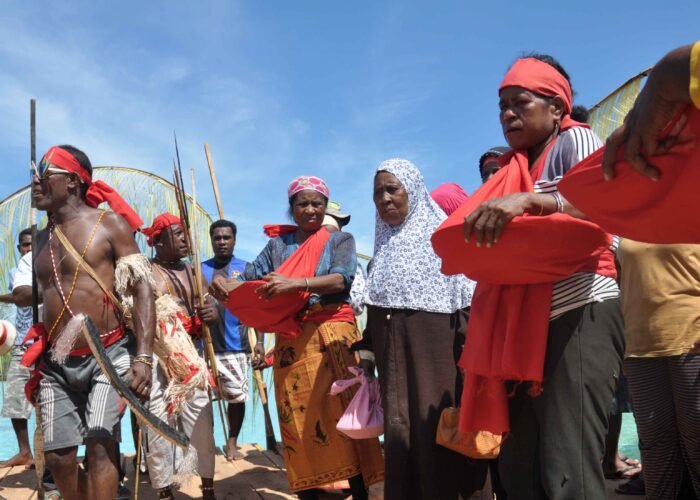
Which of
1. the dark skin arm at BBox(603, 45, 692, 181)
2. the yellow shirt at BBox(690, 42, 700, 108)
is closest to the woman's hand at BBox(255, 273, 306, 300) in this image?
the dark skin arm at BBox(603, 45, 692, 181)

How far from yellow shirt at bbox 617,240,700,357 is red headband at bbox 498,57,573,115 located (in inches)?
44.7

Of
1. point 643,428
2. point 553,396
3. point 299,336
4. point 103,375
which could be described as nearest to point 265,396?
point 299,336

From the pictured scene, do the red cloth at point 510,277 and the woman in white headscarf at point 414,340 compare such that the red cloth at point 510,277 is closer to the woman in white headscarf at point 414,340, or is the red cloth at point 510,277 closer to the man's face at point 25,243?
the woman in white headscarf at point 414,340

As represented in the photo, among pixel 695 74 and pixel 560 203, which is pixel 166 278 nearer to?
pixel 560 203

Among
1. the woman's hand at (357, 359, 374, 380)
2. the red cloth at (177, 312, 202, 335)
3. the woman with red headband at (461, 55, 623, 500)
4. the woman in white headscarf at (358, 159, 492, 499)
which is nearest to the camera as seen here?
the woman with red headband at (461, 55, 623, 500)

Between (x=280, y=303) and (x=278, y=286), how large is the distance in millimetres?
217

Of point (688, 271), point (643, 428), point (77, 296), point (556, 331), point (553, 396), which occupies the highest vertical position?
point (77, 296)

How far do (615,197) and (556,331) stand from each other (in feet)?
2.41

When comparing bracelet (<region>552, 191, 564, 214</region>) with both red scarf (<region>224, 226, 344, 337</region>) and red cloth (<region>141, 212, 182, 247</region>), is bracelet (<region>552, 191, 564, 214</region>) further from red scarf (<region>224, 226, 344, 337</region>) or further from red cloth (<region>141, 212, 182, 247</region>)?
red cloth (<region>141, 212, 182, 247</region>)

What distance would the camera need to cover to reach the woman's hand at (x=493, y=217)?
1.99 meters

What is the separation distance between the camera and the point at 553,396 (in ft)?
7.17

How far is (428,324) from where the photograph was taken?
3.55 metres

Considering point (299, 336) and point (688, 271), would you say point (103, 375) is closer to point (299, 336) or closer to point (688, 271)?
point (299, 336)

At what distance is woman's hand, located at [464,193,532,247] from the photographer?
6.52 feet
